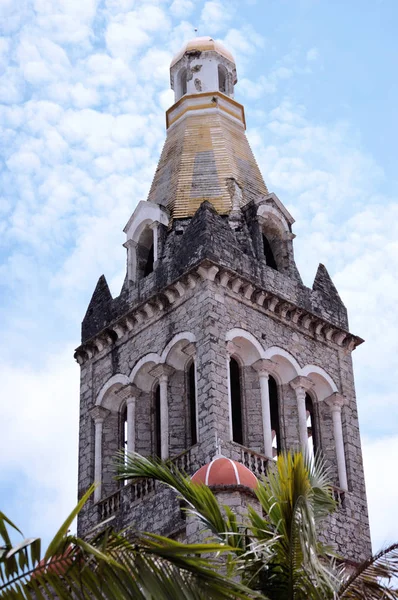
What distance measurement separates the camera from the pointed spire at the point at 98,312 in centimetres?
2662

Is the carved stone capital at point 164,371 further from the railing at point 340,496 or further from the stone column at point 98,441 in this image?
the railing at point 340,496

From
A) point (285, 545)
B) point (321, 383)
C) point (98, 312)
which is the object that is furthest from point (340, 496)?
point (285, 545)

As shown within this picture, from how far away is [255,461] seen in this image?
74.0 feet

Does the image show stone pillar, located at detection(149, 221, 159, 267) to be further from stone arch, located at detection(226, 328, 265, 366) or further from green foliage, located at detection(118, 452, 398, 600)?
green foliage, located at detection(118, 452, 398, 600)

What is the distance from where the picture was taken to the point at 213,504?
11164 mm

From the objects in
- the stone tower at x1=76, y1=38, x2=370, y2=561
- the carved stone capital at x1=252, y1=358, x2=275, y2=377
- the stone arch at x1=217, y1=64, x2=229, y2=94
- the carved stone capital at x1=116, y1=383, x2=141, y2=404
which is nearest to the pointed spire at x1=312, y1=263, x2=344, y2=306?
the stone tower at x1=76, y1=38, x2=370, y2=561

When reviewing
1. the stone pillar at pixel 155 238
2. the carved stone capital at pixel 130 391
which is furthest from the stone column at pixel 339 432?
the stone pillar at pixel 155 238

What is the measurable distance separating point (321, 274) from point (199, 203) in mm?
3296

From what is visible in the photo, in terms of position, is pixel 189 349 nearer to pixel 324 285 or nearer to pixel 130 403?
pixel 130 403

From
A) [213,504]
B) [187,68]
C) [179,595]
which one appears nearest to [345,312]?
[187,68]

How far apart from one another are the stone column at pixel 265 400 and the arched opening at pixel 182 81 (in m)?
8.90

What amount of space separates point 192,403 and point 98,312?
382 cm

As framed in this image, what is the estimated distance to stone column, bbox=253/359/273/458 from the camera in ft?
76.2

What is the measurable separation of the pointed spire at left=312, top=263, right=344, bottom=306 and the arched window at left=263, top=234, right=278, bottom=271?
1029 mm
